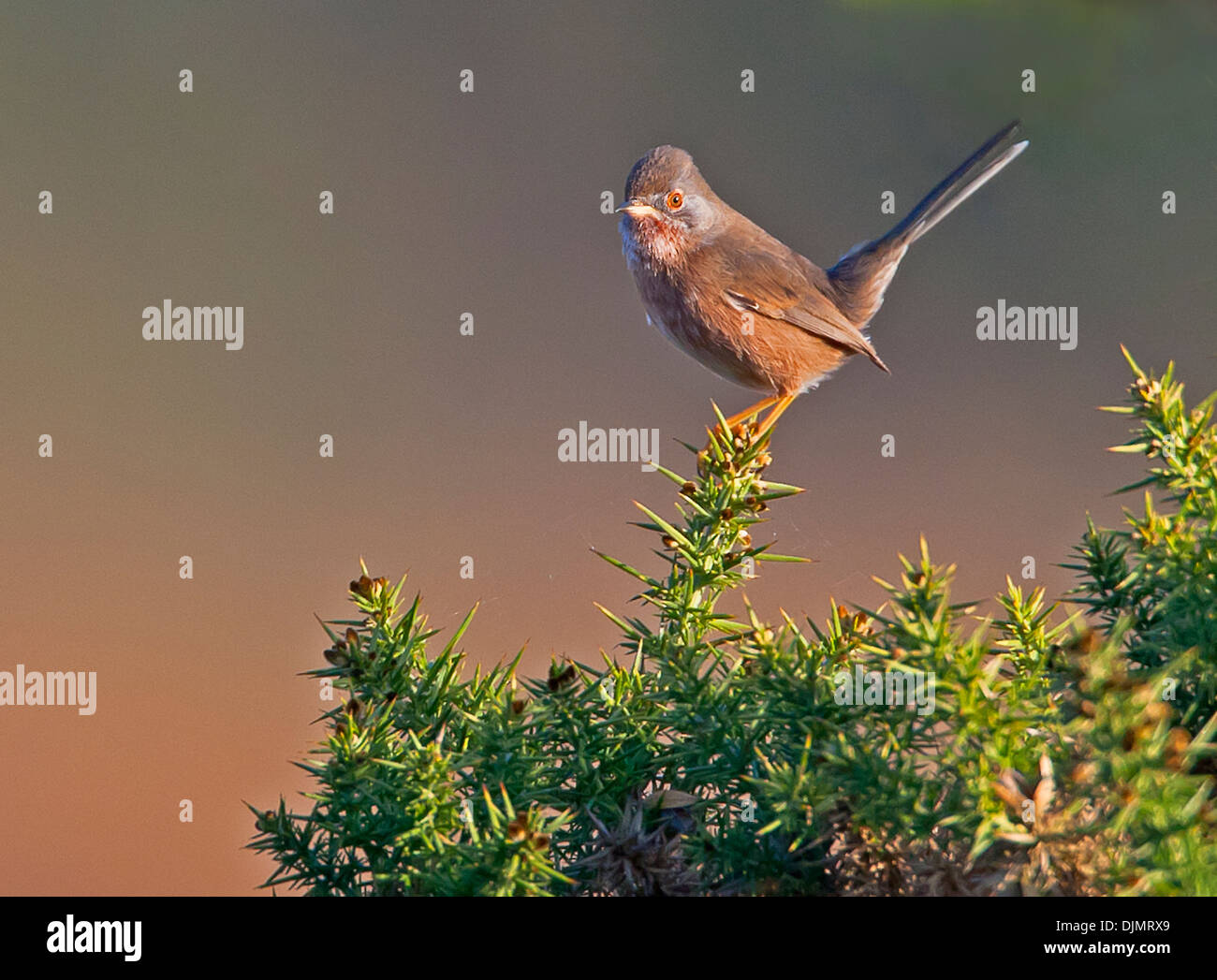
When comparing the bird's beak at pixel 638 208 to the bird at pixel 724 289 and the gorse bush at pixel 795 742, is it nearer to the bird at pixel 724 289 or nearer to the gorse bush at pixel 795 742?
the bird at pixel 724 289

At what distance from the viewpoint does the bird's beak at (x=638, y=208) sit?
6.60 ft

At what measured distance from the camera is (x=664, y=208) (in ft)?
6.74

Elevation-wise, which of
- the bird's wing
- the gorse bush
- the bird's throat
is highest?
the bird's throat

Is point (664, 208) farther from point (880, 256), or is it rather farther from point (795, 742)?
point (795, 742)

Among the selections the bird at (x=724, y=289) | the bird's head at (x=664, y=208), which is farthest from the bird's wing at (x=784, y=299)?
the bird's head at (x=664, y=208)

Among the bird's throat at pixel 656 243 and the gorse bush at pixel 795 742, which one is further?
the bird's throat at pixel 656 243

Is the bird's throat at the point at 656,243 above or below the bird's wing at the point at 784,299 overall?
above

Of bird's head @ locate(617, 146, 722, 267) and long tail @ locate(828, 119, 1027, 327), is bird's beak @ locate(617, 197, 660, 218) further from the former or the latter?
long tail @ locate(828, 119, 1027, 327)

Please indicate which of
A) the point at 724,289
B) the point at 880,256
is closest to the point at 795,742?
the point at 724,289

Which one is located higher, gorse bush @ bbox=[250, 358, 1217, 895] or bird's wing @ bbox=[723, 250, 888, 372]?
bird's wing @ bbox=[723, 250, 888, 372]

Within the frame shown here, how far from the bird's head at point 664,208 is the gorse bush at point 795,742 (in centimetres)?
116

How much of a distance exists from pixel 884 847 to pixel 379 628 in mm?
411

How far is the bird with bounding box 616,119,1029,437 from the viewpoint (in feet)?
6.66

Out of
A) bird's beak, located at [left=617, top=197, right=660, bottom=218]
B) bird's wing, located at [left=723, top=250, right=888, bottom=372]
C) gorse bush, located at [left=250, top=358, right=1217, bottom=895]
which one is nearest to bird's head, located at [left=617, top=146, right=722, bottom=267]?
bird's beak, located at [left=617, top=197, right=660, bottom=218]
